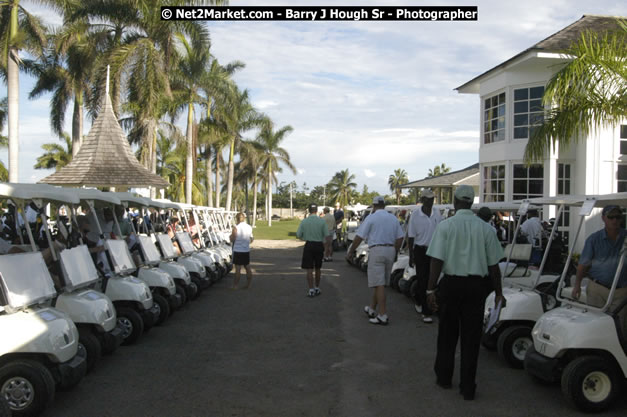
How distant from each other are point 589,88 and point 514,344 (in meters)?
5.53

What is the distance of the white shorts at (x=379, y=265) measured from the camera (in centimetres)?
820

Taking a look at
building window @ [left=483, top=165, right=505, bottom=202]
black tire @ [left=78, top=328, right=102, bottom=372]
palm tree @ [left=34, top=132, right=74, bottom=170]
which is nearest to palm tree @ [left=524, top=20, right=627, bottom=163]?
black tire @ [left=78, top=328, right=102, bottom=372]

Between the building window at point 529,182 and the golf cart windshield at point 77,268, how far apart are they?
46.0 ft

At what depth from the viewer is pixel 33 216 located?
10500mm

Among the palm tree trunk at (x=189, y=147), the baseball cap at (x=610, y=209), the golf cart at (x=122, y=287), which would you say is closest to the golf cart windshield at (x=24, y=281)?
the golf cart at (x=122, y=287)

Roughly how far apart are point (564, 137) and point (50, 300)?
866 cm

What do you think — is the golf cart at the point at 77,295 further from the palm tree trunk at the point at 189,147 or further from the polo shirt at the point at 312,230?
the palm tree trunk at the point at 189,147

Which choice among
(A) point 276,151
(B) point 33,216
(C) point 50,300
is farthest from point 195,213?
(A) point 276,151

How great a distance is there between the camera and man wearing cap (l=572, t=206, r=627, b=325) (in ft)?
17.7

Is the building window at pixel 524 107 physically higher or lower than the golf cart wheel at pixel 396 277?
higher

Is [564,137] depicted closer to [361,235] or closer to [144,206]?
[361,235]

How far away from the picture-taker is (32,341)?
452 cm

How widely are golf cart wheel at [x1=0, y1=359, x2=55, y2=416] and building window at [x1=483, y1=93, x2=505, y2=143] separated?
16146mm

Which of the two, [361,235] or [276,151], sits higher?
[276,151]
